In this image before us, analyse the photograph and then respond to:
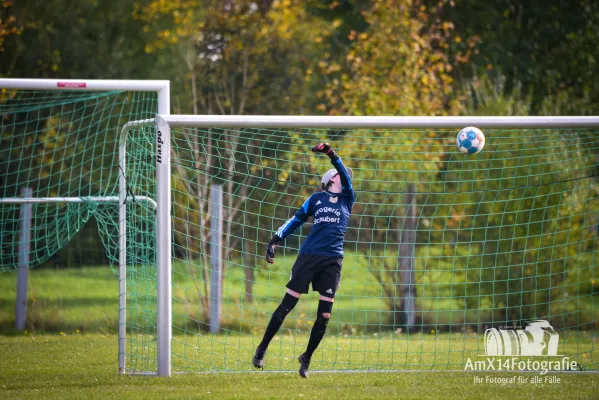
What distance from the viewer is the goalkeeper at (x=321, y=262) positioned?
716cm

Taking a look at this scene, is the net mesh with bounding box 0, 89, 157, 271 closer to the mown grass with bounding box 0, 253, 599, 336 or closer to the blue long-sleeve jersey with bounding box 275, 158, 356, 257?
the mown grass with bounding box 0, 253, 599, 336

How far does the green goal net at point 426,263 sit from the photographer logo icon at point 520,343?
0.10 ft

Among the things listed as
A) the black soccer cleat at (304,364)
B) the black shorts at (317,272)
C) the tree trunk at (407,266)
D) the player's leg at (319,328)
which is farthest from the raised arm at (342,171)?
the tree trunk at (407,266)

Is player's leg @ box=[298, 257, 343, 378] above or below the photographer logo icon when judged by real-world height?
above

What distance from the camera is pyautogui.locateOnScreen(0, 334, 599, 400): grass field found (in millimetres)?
6500

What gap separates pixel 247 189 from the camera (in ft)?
49.4

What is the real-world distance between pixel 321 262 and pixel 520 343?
136 inches

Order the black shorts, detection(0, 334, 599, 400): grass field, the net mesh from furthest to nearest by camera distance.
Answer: the net mesh → the black shorts → detection(0, 334, 599, 400): grass field

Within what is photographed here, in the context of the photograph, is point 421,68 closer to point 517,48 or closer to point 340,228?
point 517,48

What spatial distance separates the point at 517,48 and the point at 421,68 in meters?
6.84

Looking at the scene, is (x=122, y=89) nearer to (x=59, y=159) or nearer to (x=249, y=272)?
(x=249, y=272)

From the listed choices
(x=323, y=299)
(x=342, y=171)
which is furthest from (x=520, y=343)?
(x=342, y=171)

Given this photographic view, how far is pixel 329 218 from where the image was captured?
23.9ft

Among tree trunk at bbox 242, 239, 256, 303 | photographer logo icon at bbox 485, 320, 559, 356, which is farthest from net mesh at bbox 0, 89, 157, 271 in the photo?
photographer logo icon at bbox 485, 320, 559, 356
